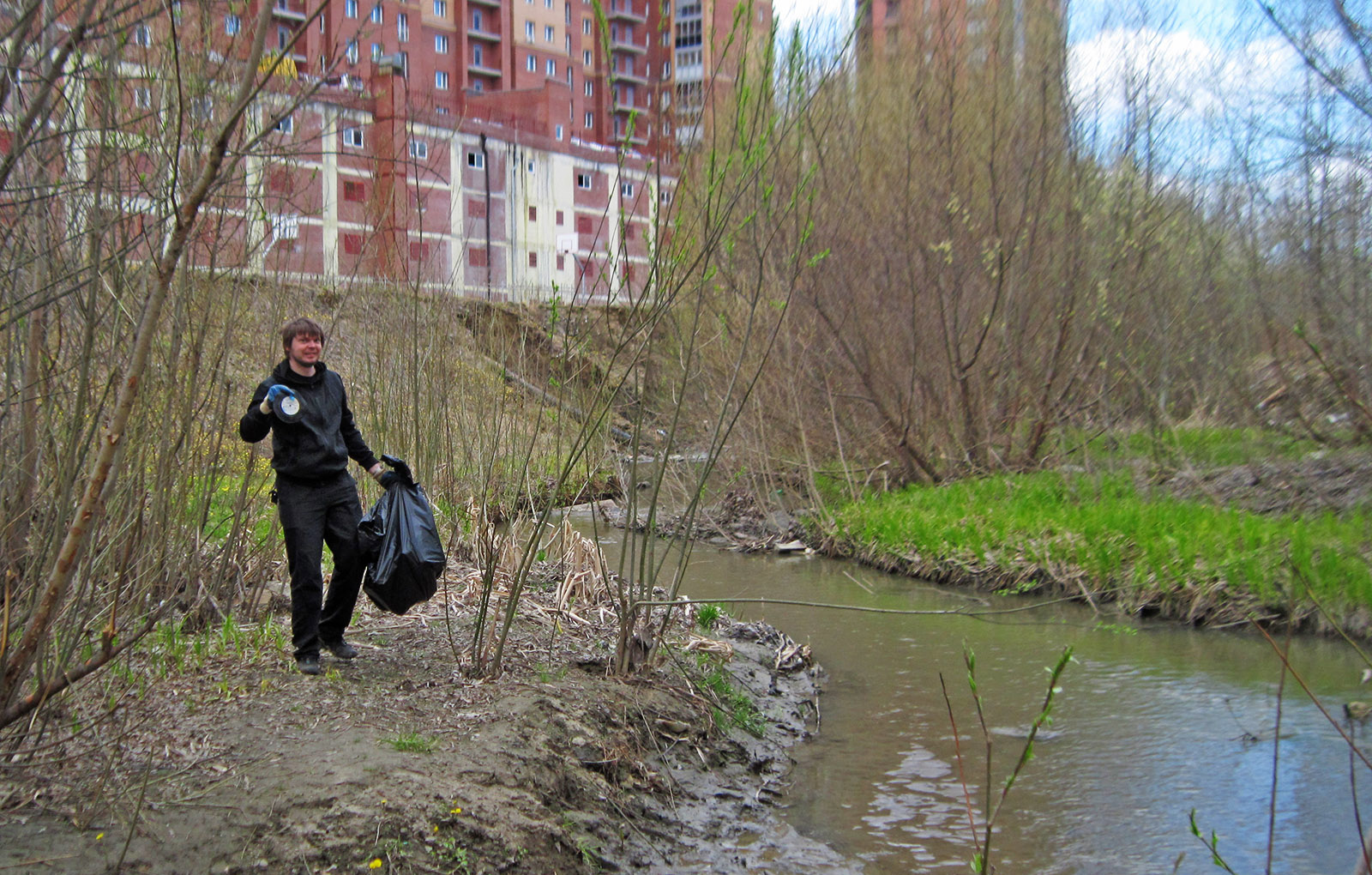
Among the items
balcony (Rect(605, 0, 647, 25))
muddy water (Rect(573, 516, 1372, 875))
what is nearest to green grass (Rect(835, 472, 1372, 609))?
muddy water (Rect(573, 516, 1372, 875))

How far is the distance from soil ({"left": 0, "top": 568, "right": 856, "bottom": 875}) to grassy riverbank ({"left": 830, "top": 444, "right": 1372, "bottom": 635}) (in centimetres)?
444

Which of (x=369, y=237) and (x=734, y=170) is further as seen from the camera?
(x=734, y=170)

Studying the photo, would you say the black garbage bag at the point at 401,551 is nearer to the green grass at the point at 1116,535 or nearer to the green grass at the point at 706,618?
the green grass at the point at 706,618

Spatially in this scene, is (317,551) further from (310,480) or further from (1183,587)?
(1183,587)

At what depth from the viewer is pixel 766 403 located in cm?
1459

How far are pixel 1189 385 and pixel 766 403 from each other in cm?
592

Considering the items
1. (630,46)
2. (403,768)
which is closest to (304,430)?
(403,768)

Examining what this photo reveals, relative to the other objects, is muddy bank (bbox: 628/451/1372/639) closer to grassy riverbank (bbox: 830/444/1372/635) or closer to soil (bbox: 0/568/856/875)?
grassy riverbank (bbox: 830/444/1372/635)

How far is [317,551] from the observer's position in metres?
4.92

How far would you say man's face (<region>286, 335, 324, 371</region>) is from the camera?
491cm

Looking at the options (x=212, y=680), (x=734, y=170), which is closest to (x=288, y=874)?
(x=212, y=680)

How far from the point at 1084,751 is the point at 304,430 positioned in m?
4.37

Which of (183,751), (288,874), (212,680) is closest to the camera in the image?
(288,874)

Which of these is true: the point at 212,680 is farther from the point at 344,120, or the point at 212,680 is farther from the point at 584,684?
the point at 344,120
